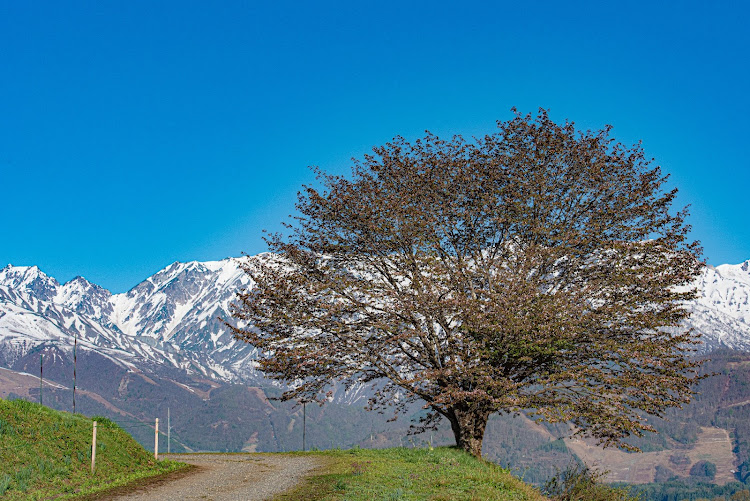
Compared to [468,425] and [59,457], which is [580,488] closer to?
[468,425]

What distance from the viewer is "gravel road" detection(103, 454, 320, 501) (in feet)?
60.6

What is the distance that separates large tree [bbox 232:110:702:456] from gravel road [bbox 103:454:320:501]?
3219 millimetres

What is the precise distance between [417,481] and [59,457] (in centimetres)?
1150

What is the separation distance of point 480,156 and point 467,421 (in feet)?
34.3

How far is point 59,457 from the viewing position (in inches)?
826

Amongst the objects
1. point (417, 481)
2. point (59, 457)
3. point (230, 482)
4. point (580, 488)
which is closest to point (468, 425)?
point (580, 488)

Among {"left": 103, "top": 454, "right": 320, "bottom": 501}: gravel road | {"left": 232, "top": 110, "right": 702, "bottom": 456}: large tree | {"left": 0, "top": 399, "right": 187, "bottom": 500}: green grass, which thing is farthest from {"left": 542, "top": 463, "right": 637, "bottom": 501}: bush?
{"left": 0, "top": 399, "right": 187, "bottom": 500}: green grass

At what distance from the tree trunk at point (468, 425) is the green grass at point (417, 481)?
3.54 feet

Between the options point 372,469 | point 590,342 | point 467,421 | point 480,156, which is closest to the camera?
point 372,469

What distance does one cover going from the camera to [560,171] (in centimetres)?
2558

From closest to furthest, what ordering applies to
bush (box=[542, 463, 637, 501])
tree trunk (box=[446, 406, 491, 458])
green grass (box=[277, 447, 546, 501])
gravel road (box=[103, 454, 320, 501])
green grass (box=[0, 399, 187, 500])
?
green grass (box=[277, 447, 546, 501])
gravel road (box=[103, 454, 320, 501])
green grass (box=[0, 399, 187, 500])
bush (box=[542, 463, 637, 501])
tree trunk (box=[446, 406, 491, 458])

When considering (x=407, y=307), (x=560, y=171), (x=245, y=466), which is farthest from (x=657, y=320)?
(x=245, y=466)

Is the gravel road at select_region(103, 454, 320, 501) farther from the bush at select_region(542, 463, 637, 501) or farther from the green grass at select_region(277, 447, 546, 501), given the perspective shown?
the bush at select_region(542, 463, 637, 501)

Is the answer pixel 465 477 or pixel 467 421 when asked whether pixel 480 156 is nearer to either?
pixel 467 421
